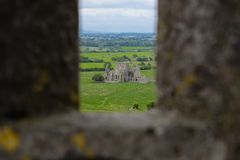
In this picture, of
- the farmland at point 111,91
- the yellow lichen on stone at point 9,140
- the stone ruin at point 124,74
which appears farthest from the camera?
the stone ruin at point 124,74

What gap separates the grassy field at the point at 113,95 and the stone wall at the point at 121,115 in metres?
45.6

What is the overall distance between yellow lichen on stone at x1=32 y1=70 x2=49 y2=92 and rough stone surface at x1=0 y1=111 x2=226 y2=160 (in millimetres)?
125

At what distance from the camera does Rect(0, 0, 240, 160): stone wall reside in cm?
170

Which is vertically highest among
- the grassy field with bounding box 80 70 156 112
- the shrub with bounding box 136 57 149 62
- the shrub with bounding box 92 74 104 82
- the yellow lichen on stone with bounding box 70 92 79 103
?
the yellow lichen on stone with bounding box 70 92 79 103

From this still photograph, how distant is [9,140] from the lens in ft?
5.57

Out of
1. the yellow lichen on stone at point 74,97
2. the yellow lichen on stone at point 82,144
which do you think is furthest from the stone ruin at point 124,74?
the yellow lichen on stone at point 82,144

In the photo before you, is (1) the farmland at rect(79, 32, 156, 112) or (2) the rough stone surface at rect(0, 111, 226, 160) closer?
(2) the rough stone surface at rect(0, 111, 226, 160)

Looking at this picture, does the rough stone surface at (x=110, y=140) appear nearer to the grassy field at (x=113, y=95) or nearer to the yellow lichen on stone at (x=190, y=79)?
the yellow lichen on stone at (x=190, y=79)

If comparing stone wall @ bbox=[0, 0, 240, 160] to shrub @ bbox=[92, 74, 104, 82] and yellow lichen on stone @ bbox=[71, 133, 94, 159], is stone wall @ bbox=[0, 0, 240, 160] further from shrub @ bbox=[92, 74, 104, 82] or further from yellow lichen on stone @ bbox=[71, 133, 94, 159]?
shrub @ bbox=[92, 74, 104, 82]

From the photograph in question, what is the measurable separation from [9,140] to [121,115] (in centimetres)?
52

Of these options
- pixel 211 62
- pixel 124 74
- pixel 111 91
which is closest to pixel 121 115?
pixel 211 62

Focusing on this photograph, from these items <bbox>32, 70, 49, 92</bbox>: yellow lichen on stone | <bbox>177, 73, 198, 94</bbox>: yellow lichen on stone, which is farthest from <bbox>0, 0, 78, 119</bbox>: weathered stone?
<bbox>177, 73, 198, 94</bbox>: yellow lichen on stone

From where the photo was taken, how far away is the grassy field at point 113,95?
5153cm

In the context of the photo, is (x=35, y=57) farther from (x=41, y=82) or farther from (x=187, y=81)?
(x=187, y=81)
